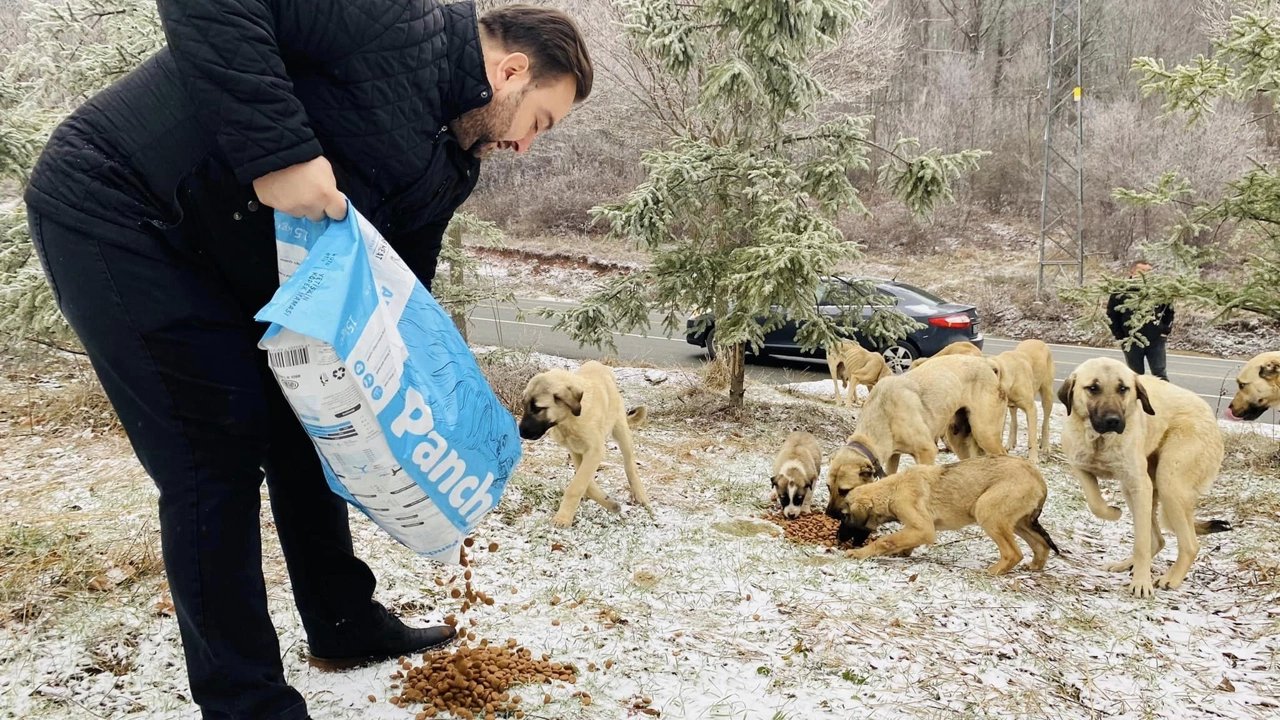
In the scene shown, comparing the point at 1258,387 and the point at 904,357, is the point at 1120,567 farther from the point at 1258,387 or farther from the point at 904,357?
the point at 904,357

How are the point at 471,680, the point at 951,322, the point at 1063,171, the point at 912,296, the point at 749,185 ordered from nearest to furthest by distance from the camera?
the point at 471,680 < the point at 749,185 < the point at 951,322 < the point at 912,296 < the point at 1063,171

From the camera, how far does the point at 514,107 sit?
221cm

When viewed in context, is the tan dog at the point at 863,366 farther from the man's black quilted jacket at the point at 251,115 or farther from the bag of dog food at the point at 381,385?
the man's black quilted jacket at the point at 251,115

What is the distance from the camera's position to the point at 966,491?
17.8 feet

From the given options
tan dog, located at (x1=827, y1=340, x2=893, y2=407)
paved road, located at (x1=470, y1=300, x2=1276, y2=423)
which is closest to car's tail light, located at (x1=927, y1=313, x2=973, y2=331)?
paved road, located at (x1=470, y1=300, x2=1276, y2=423)

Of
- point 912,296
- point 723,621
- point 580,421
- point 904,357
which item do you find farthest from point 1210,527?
point 912,296

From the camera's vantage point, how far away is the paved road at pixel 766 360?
1612 centimetres

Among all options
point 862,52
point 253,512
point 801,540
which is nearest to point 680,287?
point 801,540

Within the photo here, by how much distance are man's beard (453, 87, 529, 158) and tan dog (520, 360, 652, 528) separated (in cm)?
315

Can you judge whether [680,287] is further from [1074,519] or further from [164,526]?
[164,526]

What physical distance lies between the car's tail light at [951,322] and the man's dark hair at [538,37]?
47.7ft

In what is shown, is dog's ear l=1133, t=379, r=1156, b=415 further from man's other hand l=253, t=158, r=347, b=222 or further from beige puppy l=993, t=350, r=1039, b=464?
man's other hand l=253, t=158, r=347, b=222

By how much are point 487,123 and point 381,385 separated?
806 mm

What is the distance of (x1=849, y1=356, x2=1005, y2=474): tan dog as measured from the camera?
7031 millimetres
